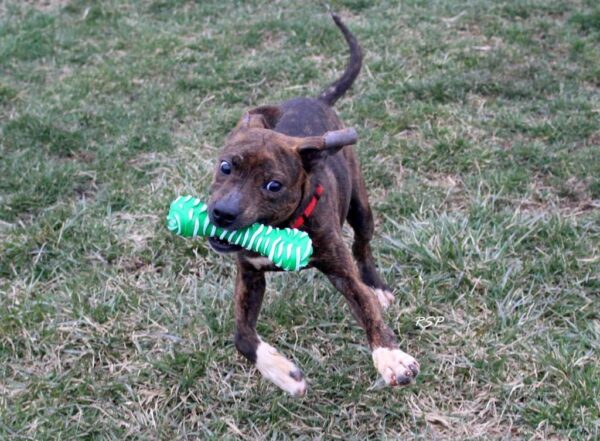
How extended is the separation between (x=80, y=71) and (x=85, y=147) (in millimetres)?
1579

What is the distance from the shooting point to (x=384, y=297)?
→ 4.49m

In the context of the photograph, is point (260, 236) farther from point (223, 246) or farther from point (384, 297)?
point (384, 297)

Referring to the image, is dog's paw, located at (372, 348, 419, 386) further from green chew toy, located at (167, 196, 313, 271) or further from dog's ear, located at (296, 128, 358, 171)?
dog's ear, located at (296, 128, 358, 171)

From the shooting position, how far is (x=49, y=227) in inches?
202

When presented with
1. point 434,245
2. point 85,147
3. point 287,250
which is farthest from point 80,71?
point 287,250

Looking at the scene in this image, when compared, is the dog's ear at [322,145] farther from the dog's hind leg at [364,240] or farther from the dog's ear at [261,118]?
the dog's hind leg at [364,240]

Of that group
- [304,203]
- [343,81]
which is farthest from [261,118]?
[343,81]

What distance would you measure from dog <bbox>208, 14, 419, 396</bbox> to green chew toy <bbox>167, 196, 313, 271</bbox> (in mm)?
60

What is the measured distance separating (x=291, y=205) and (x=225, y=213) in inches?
14.0

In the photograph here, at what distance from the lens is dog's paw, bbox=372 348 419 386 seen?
3449 millimetres

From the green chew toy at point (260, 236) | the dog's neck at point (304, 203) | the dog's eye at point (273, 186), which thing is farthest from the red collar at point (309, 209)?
the dog's eye at point (273, 186)

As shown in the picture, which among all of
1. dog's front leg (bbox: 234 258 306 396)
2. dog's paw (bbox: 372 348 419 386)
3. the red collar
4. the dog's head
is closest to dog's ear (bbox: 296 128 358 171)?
the dog's head

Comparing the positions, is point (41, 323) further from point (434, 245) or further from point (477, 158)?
point (477, 158)

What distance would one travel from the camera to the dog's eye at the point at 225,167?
11.1ft
